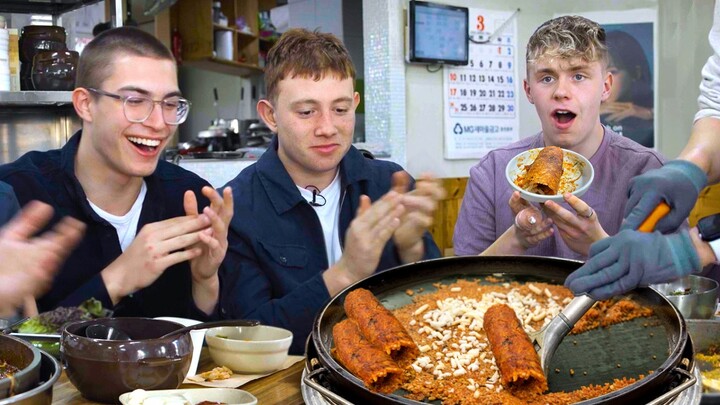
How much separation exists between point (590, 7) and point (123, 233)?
379 centimetres

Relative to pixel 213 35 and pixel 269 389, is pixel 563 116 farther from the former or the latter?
pixel 213 35

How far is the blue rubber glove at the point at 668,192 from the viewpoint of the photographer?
4.82ft

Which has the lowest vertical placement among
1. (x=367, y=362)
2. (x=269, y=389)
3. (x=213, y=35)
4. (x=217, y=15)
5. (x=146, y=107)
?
(x=269, y=389)

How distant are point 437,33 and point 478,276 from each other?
9.78 feet

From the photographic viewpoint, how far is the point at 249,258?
215 cm

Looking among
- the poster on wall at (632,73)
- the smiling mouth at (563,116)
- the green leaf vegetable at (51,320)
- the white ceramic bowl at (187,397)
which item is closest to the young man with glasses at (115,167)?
the green leaf vegetable at (51,320)

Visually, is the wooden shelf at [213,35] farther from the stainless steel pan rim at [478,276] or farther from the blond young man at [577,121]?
the stainless steel pan rim at [478,276]

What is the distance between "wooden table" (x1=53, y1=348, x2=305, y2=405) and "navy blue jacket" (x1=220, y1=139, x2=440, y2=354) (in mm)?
659

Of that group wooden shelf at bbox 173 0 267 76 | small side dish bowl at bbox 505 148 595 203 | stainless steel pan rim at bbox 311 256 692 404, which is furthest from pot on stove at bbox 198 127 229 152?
stainless steel pan rim at bbox 311 256 692 404

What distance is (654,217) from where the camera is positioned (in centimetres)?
144

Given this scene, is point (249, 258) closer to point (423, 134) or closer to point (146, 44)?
point (146, 44)

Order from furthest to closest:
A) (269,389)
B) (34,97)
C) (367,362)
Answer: (34,97)
(269,389)
(367,362)

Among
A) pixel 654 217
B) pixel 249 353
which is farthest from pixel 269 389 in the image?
pixel 654 217

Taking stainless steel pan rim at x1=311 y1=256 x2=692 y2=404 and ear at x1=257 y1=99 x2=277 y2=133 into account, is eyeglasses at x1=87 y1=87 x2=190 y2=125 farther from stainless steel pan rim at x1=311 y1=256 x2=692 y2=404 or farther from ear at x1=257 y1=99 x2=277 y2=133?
stainless steel pan rim at x1=311 y1=256 x2=692 y2=404
